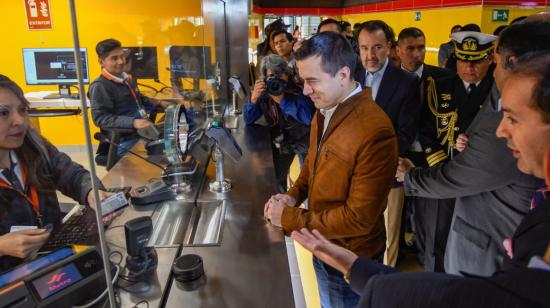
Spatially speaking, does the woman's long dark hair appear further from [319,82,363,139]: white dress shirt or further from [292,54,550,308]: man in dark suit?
[319,82,363,139]: white dress shirt

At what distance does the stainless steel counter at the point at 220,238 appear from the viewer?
1102 millimetres

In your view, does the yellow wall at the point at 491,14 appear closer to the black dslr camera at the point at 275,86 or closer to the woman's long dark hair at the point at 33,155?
the black dslr camera at the point at 275,86

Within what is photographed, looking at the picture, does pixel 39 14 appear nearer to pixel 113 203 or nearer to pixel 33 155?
pixel 33 155

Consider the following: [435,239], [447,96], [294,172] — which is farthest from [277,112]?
[294,172]

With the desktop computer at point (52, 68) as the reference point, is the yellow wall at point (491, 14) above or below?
above

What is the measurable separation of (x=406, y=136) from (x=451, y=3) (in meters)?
5.43

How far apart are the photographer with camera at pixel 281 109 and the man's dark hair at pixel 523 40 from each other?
1039 millimetres

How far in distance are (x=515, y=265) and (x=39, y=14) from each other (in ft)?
4.33

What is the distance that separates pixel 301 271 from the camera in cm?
265

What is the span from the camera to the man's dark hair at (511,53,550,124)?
2.39 feet

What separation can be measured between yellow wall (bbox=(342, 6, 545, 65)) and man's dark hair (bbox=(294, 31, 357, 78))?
17.8 ft

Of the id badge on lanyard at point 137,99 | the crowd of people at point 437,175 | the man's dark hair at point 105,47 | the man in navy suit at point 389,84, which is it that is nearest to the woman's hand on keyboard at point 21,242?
the crowd of people at point 437,175

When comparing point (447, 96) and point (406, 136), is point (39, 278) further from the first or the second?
point (447, 96)

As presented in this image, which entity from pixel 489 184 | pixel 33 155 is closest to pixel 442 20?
pixel 489 184
